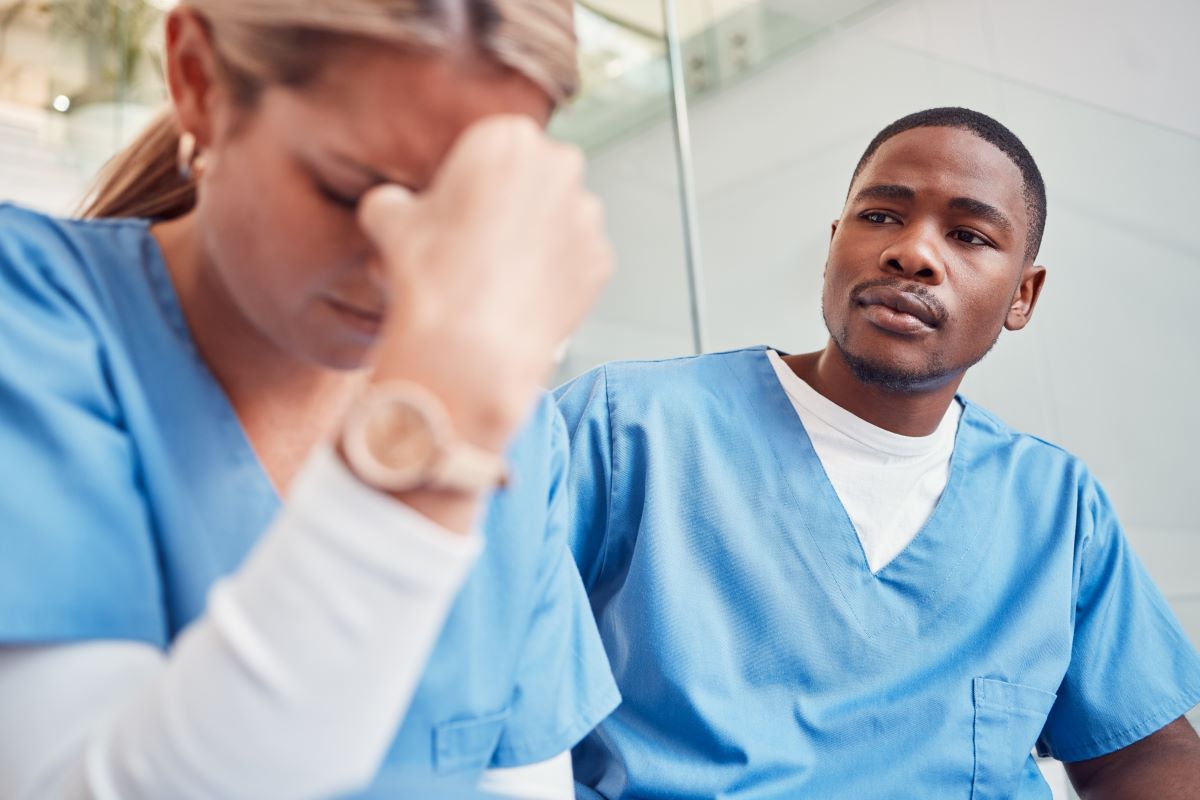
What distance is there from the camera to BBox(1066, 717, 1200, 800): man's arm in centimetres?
95

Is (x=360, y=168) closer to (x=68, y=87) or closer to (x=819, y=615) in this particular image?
(x=819, y=615)

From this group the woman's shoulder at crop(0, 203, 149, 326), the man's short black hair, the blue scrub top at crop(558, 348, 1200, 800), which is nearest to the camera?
the woman's shoulder at crop(0, 203, 149, 326)

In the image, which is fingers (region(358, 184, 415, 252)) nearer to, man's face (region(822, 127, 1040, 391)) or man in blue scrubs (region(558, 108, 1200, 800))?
man in blue scrubs (region(558, 108, 1200, 800))

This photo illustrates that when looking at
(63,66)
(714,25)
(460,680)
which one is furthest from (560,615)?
(63,66)

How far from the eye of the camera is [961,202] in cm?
105

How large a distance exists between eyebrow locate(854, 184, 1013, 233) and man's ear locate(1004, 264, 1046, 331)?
13 cm

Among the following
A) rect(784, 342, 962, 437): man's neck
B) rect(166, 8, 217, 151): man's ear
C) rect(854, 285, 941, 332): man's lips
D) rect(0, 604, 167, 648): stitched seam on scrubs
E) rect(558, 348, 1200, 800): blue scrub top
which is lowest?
rect(558, 348, 1200, 800): blue scrub top

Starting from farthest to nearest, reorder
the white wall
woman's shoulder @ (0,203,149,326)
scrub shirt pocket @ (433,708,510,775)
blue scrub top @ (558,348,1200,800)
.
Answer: the white wall, blue scrub top @ (558,348,1200,800), scrub shirt pocket @ (433,708,510,775), woman's shoulder @ (0,203,149,326)

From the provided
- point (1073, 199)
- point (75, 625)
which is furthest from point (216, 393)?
point (1073, 199)

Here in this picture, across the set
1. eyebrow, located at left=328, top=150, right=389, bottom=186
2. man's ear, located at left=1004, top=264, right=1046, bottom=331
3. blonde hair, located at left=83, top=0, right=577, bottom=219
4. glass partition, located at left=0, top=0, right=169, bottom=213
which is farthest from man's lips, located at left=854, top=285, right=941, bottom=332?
glass partition, located at left=0, top=0, right=169, bottom=213

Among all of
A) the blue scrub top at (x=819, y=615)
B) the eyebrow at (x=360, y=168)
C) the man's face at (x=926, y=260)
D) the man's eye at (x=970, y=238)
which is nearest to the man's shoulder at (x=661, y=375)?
the blue scrub top at (x=819, y=615)

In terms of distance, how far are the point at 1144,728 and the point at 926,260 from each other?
51 centimetres

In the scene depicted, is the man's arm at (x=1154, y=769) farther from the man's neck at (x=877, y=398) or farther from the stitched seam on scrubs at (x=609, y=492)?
the stitched seam on scrubs at (x=609, y=492)

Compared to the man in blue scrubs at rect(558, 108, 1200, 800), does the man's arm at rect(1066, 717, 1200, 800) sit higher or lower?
lower
